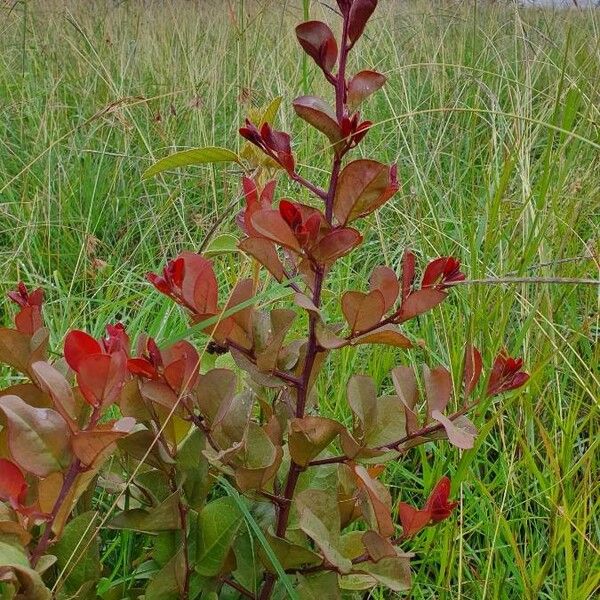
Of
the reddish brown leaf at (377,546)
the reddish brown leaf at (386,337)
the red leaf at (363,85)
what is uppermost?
the red leaf at (363,85)

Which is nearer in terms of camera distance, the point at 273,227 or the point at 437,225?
the point at 273,227

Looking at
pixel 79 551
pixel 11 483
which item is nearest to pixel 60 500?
pixel 11 483

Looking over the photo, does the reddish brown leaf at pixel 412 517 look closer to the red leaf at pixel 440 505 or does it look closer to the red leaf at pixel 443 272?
the red leaf at pixel 440 505

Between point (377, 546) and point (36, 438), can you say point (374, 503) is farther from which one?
point (36, 438)

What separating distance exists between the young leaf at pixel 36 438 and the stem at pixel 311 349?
20cm

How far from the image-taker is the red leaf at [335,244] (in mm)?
569

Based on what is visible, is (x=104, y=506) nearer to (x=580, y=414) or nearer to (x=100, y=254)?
(x=580, y=414)

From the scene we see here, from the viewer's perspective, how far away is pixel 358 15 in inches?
23.2

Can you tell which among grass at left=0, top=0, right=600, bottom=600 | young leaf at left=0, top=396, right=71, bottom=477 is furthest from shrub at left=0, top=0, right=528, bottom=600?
grass at left=0, top=0, right=600, bottom=600

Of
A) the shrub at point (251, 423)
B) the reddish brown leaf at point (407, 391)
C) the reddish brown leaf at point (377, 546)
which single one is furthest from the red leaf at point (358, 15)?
the reddish brown leaf at point (377, 546)

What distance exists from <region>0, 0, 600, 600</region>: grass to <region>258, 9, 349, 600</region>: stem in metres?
0.25

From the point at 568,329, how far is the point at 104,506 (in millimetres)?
852

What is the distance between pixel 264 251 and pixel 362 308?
88mm

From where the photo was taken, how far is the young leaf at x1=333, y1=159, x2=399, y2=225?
0.58 metres
